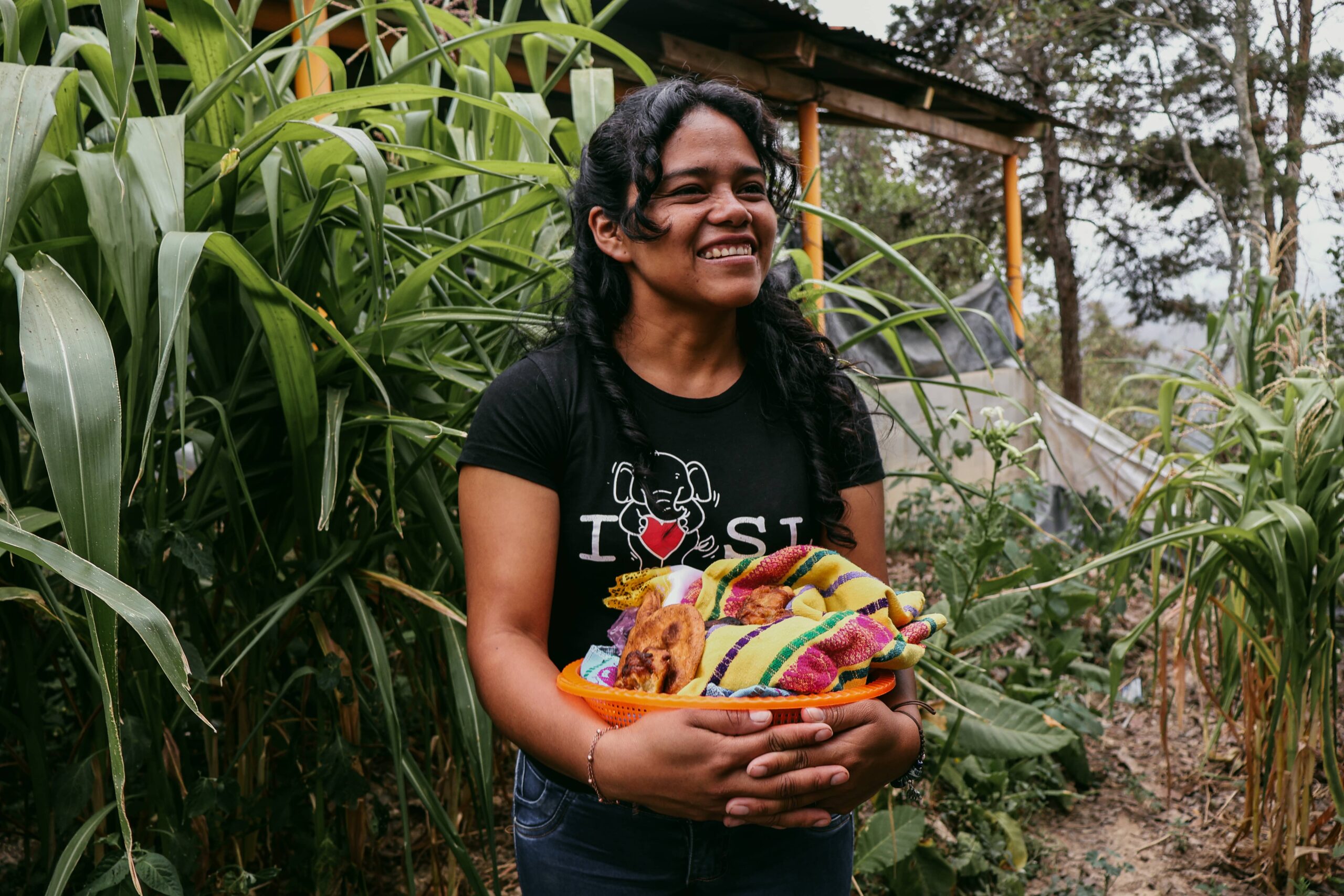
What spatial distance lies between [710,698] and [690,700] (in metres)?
0.02

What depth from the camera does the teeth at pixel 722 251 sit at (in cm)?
108

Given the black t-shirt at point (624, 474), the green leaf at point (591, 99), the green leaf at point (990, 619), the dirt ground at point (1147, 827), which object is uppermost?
the green leaf at point (591, 99)

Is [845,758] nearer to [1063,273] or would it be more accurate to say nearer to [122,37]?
[122,37]

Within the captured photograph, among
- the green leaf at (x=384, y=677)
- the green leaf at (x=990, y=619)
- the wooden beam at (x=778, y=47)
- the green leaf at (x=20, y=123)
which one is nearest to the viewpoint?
the green leaf at (x=20, y=123)

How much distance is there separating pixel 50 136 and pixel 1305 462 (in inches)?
84.4

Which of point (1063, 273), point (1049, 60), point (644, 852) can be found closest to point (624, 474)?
point (644, 852)

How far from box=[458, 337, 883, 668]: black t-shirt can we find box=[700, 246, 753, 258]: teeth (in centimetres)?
16

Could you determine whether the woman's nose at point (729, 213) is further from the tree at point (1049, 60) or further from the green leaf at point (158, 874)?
the tree at point (1049, 60)

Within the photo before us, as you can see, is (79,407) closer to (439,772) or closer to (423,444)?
(423,444)

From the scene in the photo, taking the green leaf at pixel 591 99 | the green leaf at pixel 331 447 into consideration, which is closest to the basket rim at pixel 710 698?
the green leaf at pixel 331 447

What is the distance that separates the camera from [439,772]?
1867 millimetres

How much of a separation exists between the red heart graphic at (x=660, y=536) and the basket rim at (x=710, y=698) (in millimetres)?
162

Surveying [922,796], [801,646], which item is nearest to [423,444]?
[801,646]

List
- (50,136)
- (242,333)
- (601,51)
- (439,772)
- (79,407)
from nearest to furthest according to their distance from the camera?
(79,407) < (50,136) < (242,333) < (439,772) < (601,51)
